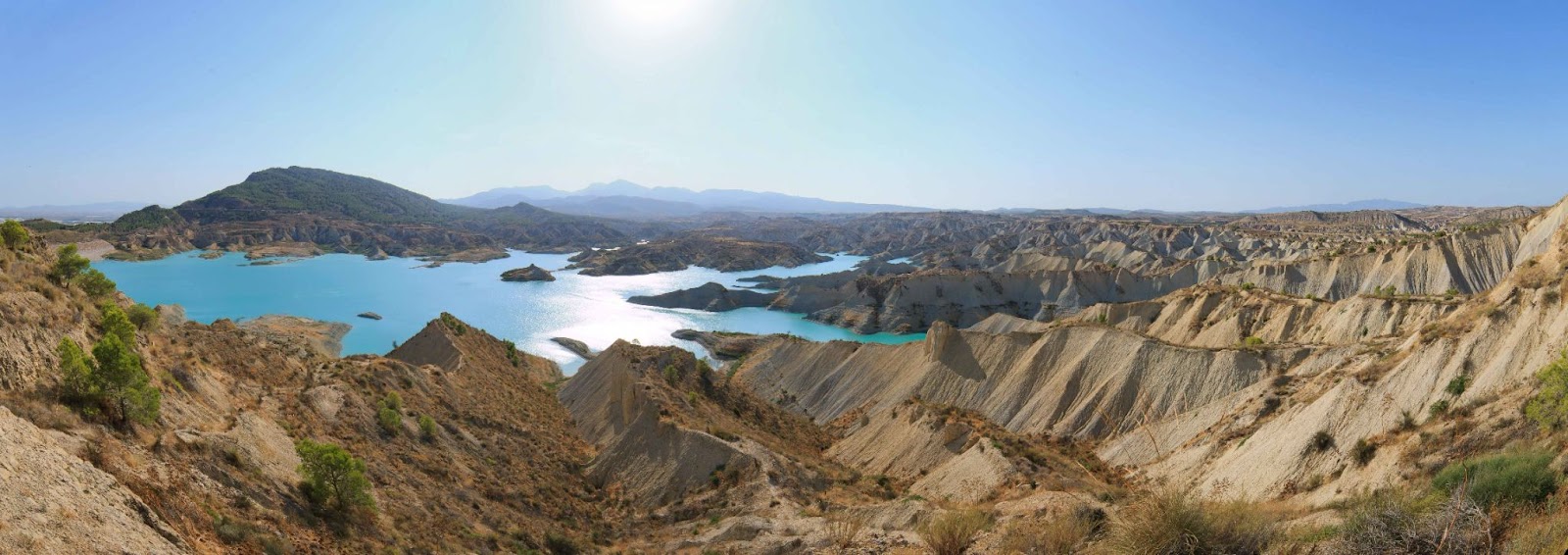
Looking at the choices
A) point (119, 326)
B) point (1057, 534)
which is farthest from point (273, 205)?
point (1057, 534)

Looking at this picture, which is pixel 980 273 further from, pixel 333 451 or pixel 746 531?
pixel 333 451

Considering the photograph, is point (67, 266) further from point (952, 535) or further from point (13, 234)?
point (952, 535)

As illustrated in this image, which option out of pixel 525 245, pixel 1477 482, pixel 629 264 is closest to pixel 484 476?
pixel 1477 482

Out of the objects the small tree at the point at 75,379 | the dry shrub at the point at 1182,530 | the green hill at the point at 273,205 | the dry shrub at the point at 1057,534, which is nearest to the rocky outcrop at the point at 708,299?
the small tree at the point at 75,379

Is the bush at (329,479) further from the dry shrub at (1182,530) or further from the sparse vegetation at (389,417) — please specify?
the dry shrub at (1182,530)

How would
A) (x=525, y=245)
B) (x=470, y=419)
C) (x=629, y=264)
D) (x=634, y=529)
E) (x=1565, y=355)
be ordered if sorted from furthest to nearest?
(x=525, y=245)
(x=629, y=264)
(x=470, y=419)
(x=634, y=529)
(x=1565, y=355)
